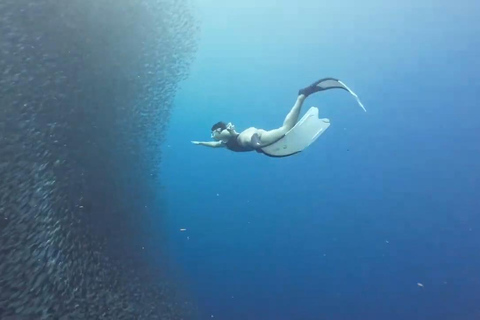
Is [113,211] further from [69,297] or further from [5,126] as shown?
[5,126]

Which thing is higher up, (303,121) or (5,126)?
(303,121)

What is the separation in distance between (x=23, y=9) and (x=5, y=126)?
7.22 ft

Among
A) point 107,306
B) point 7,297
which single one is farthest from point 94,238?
point 7,297

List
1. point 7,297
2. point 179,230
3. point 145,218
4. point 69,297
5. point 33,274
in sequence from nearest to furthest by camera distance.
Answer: point 7,297
point 33,274
point 69,297
point 145,218
point 179,230

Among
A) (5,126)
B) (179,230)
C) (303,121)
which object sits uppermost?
(303,121)

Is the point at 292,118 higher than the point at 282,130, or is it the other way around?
the point at 292,118

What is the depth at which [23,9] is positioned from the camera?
7016mm

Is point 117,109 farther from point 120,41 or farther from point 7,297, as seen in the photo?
point 7,297

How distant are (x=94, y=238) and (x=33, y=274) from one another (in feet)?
8.64

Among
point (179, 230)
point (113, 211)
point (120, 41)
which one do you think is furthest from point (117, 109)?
point (179, 230)

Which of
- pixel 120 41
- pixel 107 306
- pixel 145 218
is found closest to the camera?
pixel 107 306

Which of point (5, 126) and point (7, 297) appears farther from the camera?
point (5, 126)

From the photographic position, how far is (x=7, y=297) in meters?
5.61

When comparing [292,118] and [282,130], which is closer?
[282,130]
